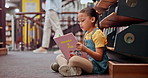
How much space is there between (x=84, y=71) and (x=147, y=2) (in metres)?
0.68

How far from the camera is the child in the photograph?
156 centimetres

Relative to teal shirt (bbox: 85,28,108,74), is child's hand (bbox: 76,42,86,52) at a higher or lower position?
higher

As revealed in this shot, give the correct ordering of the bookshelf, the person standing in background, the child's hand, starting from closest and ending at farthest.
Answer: the child's hand < the bookshelf < the person standing in background

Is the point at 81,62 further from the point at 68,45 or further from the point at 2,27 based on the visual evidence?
the point at 2,27

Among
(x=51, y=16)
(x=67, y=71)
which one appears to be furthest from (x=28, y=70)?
(x=51, y=16)

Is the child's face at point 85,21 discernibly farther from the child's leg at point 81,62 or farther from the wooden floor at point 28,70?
the wooden floor at point 28,70

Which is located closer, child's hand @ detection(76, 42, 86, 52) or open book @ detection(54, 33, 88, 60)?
child's hand @ detection(76, 42, 86, 52)

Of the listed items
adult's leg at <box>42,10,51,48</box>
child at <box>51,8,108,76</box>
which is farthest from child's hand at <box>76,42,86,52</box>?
adult's leg at <box>42,10,51,48</box>

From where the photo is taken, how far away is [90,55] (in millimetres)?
1570

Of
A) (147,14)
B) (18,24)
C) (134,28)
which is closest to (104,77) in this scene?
(134,28)

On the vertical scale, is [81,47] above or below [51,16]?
below

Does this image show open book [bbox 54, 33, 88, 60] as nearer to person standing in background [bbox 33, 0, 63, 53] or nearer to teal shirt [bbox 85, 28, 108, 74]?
teal shirt [bbox 85, 28, 108, 74]

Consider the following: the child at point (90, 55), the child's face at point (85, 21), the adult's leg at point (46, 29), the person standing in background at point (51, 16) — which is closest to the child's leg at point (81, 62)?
the child at point (90, 55)

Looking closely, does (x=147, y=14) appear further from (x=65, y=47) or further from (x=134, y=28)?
(x=65, y=47)
